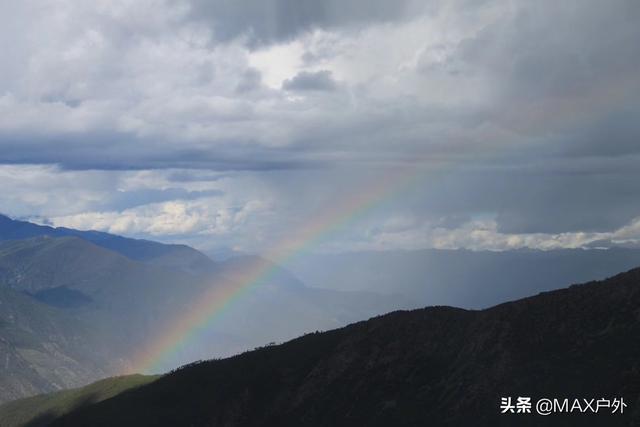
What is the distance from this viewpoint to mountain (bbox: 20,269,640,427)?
93.4m

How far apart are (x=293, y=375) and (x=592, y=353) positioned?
89.7 metres

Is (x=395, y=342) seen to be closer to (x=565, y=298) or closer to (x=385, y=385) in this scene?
(x=385, y=385)

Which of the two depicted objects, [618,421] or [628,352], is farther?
[628,352]

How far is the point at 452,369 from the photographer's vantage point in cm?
12331

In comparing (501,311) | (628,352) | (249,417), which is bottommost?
(249,417)

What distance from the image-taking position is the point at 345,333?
18275 cm

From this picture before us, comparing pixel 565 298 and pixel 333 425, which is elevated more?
pixel 565 298

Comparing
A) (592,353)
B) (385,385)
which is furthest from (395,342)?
(592,353)

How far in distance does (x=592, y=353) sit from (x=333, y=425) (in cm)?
5151

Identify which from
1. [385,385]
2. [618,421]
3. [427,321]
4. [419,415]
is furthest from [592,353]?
[427,321]

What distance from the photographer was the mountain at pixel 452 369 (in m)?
93.4

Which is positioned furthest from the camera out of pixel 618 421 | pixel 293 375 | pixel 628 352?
pixel 293 375

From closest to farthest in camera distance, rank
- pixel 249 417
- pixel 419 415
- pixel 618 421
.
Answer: pixel 618 421, pixel 419 415, pixel 249 417

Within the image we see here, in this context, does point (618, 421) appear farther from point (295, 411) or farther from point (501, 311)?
point (295, 411)
